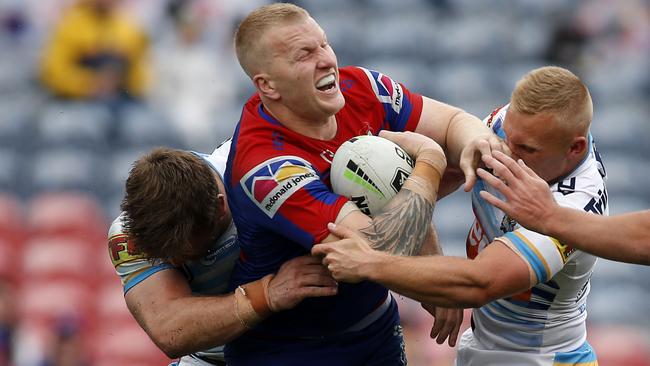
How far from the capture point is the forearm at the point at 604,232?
4.80 metres

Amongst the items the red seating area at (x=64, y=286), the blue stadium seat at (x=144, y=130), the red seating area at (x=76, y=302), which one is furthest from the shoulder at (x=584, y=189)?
the blue stadium seat at (x=144, y=130)

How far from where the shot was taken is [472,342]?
19.4 feet

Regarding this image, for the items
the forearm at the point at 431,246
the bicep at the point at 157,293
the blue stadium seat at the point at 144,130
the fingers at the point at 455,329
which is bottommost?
the blue stadium seat at the point at 144,130

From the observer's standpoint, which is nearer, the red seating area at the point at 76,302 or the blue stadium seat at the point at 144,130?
the red seating area at the point at 76,302

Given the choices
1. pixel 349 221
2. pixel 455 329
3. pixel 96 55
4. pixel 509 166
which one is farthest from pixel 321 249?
pixel 96 55

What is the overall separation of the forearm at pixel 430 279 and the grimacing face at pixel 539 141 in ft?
1.77

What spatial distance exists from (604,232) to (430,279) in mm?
735

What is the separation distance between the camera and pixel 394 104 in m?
5.66

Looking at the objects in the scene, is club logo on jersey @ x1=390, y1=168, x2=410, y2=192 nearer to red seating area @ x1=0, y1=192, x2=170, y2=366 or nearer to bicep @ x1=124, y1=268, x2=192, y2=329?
bicep @ x1=124, y1=268, x2=192, y2=329

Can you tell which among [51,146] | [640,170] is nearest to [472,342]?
[640,170]

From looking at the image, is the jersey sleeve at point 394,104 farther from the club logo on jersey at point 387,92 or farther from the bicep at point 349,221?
the bicep at point 349,221

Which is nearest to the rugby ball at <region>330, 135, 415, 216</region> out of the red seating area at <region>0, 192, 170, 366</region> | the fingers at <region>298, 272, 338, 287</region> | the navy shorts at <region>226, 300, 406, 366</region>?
the fingers at <region>298, 272, 338, 287</region>

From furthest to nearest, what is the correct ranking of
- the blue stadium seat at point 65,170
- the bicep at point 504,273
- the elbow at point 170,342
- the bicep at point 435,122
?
the blue stadium seat at point 65,170, the bicep at point 435,122, the elbow at point 170,342, the bicep at point 504,273

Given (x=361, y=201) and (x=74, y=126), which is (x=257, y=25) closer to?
(x=361, y=201)
